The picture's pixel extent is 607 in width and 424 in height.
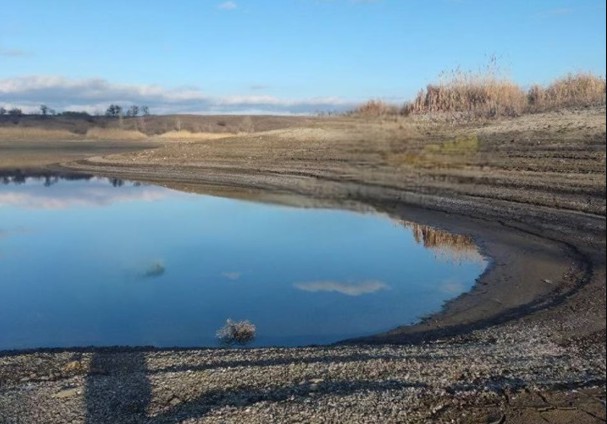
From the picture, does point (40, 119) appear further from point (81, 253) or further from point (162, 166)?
point (162, 166)

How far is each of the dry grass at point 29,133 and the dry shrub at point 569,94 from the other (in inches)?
754

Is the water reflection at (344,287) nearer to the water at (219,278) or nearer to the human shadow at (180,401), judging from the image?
the water at (219,278)

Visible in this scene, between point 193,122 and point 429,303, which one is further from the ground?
point 193,122

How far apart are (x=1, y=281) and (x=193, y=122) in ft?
81.5

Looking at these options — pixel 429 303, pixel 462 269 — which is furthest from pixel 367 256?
pixel 429 303

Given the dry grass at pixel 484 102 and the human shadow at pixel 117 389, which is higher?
the dry grass at pixel 484 102

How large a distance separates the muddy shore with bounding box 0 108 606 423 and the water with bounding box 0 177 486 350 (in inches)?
52.3

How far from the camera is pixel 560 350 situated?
805 centimetres

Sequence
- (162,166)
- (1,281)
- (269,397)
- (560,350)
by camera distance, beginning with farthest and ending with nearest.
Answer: (162,166) < (1,281) < (560,350) < (269,397)

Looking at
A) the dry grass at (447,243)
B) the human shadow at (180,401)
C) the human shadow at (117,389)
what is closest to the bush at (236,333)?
the human shadow at (117,389)

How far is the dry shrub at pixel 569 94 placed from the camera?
265 cm

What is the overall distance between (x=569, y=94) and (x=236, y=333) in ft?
28.9

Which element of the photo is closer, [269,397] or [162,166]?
[269,397]

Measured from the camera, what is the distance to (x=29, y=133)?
22938 mm
